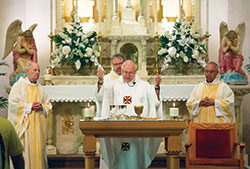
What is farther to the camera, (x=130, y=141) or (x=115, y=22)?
(x=115, y=22)

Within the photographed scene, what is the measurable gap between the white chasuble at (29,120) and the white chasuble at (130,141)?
125 centimetres

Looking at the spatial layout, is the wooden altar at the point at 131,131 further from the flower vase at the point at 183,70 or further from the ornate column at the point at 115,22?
the ornate column at the point at 115,22

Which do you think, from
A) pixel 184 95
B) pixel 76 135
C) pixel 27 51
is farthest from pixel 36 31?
pixel 184 95

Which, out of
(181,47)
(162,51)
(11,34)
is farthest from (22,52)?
(181,47)

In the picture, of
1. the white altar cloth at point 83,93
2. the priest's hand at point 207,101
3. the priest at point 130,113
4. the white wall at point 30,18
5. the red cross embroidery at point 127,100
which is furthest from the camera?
the white wall at point 30,18

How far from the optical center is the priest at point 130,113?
22.0ft

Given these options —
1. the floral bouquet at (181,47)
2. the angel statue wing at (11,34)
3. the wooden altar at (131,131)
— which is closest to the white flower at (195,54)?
the floral bouquet at (181,47)

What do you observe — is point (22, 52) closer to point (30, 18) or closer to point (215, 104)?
point (30, 18)

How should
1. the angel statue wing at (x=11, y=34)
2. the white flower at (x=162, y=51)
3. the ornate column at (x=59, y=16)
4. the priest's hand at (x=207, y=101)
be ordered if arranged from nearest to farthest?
the priest's hand at (x=207, y=101) < the white flower at (x=162, y=51) < the angel statue wing at (x=11, y=34) < the ornate column at (x=59, y=16)

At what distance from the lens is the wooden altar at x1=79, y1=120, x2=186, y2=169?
5.68m

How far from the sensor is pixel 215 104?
7898 mm

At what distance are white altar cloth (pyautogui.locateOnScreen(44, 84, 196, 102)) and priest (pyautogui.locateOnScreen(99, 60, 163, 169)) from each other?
6.20ft

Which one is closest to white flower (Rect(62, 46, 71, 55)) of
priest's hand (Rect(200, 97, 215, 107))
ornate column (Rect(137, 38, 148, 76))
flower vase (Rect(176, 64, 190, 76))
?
ornate column (Rect(137, 38, 148, 76))

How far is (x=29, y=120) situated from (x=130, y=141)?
1671 millimetres
